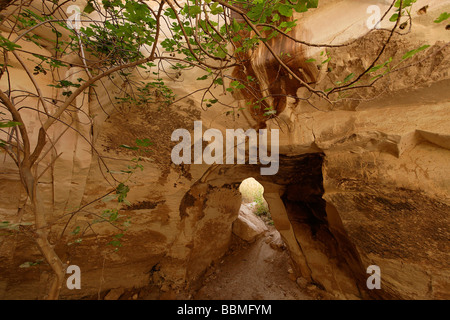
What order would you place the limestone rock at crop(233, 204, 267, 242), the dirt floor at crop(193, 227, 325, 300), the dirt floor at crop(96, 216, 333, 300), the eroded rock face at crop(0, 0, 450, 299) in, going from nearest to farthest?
the eroded rock face at crop(0, 0, 450, 299)
the dirt floor at crop(96, 216, 333, 300)
the dirt floor at crop(193, 227, 325, 300)
the limestone rock at crop(233, 204, 267, 242)

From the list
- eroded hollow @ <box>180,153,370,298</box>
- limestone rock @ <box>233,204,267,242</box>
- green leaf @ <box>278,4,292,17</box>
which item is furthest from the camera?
limestone rock @ <box>233,204,267,242</box>

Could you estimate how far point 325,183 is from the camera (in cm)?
226

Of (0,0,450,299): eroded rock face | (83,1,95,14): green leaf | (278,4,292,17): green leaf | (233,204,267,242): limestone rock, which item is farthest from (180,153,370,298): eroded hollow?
(83,1,95,14): green leaf

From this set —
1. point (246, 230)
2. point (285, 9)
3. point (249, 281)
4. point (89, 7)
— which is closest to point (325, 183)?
point (285, 9)

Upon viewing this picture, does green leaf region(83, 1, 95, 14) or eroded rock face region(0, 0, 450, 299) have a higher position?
green leaf region(83, 1, 95, 14)

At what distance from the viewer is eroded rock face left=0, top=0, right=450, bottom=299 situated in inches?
63.6

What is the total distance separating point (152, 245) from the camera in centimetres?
302

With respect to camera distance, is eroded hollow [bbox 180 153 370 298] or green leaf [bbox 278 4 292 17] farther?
eroded hollow [bbox 180 153 370 298]

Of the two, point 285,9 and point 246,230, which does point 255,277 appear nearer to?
point 246,230

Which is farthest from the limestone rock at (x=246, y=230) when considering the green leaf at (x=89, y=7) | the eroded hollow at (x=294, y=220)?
the green leaf at (x=89, y=7)

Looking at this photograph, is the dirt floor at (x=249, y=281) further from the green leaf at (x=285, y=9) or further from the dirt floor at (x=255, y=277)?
the green leaf at (x=285, y=9)

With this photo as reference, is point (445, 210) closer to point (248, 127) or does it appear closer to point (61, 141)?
point (248, 127)

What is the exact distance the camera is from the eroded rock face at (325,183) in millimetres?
1615

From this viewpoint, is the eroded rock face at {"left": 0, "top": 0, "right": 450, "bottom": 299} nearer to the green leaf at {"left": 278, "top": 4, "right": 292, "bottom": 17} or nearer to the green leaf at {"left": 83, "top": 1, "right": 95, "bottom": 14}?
the green leaf at {"left": 83, "top": 1, "right": 95, "bottom": 14}
